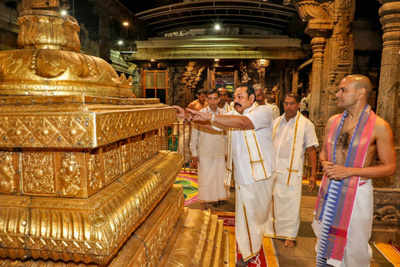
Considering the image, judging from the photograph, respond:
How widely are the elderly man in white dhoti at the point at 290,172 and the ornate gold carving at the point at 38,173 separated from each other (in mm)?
2606

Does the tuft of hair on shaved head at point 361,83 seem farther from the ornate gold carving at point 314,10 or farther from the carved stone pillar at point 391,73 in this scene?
the ornate gold carving at point 314,10

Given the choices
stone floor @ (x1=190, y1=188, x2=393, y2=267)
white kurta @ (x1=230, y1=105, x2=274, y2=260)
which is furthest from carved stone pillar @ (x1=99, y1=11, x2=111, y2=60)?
stone floor @ (x1=190, y1=188, x2=393, y2=267)

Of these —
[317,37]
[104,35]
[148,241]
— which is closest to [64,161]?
[148,241]

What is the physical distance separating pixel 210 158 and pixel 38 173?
130 inches

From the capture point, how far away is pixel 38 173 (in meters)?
Result: 0.97

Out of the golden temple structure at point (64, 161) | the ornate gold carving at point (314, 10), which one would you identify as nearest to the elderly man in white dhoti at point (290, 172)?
the golden temple structure at point (64, 161)

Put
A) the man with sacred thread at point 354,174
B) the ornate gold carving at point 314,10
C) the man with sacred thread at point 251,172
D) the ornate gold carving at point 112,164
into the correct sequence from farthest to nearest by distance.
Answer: the ornate gold carving at point 314,10, the man with sacred thread at point 251,172, the man with sacred thread at point 354,174, the ornate gold carving at point 112,164

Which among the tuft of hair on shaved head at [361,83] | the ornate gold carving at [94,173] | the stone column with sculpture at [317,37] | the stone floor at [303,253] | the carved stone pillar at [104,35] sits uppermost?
the carved stone pillar at [104,35]

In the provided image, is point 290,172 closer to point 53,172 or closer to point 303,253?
point 303,253

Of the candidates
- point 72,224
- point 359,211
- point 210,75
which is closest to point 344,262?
point 359,211

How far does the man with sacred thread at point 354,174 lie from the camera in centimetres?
183

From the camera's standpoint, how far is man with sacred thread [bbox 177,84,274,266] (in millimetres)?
2486

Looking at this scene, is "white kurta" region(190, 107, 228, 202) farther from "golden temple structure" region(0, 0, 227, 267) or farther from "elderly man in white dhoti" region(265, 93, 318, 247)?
"golden temple structure" region(0, 0, 227, 267)

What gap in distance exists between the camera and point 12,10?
6.77m
